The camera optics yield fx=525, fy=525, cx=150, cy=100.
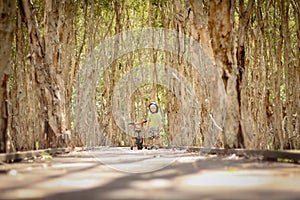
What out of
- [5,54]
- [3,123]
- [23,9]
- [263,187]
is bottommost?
[263,187]

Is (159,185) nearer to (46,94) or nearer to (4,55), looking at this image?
(4,55)

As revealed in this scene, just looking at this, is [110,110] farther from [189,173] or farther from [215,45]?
[189,173]

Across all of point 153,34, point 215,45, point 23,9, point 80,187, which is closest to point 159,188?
point 80,187

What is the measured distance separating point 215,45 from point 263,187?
7011 mm

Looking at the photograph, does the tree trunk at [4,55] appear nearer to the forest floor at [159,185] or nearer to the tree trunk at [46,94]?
the forest floor at [159,185]

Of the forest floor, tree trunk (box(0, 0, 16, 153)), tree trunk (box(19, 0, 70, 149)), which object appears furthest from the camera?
tree trunk (box(19, 0, 70, 149))

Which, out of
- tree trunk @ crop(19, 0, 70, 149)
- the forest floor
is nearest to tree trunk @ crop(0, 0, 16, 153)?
the forest floor

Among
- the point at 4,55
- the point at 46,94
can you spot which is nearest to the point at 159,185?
the point at 4,55

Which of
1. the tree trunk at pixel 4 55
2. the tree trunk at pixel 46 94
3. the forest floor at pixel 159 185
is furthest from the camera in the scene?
the tree trunk at pixel 46 94

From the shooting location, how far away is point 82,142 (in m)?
27.9

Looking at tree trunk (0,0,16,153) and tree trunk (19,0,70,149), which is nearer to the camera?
tree trunk (0,0,16,153)

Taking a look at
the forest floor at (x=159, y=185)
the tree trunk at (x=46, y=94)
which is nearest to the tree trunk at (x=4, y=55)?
the forest floor at (x=159, y=185)

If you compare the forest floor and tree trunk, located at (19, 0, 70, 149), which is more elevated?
tree trunk, located at (19, 0, 70, 149)

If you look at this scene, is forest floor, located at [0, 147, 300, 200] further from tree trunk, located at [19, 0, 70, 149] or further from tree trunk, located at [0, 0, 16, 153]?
tree trunk, located at [19, 0, 70, 149]
